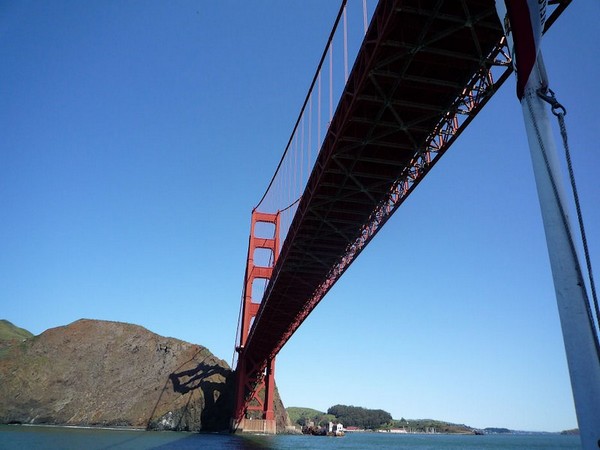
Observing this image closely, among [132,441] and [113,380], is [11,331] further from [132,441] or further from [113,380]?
[132,441]

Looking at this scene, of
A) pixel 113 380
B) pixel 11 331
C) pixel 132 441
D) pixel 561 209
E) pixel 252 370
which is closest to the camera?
pixel 561 209

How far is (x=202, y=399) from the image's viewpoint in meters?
57.5

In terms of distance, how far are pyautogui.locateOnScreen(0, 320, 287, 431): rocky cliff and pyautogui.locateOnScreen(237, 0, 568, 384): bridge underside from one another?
42.5 metres

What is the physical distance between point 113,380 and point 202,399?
17.2 m

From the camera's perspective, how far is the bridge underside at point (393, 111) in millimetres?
10273

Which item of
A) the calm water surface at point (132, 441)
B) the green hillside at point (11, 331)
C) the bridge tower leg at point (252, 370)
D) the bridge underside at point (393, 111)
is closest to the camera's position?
the bridge underside at point (393, 111)

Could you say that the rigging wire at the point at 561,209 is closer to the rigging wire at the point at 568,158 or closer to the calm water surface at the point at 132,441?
the rigging wire at the point at 568,158

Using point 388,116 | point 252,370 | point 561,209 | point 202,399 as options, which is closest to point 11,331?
point 202,399

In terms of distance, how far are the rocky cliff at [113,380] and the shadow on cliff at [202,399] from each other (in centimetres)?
12

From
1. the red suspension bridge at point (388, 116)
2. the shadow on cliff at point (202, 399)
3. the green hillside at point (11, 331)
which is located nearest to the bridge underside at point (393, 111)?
the red suspension bridge at point (388, 116)

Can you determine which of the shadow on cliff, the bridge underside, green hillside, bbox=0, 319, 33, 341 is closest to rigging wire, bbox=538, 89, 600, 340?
the bridge underside

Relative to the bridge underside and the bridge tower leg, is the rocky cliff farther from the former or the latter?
the bridge underside

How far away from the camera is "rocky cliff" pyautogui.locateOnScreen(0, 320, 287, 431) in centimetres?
5738

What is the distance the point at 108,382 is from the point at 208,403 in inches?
728
